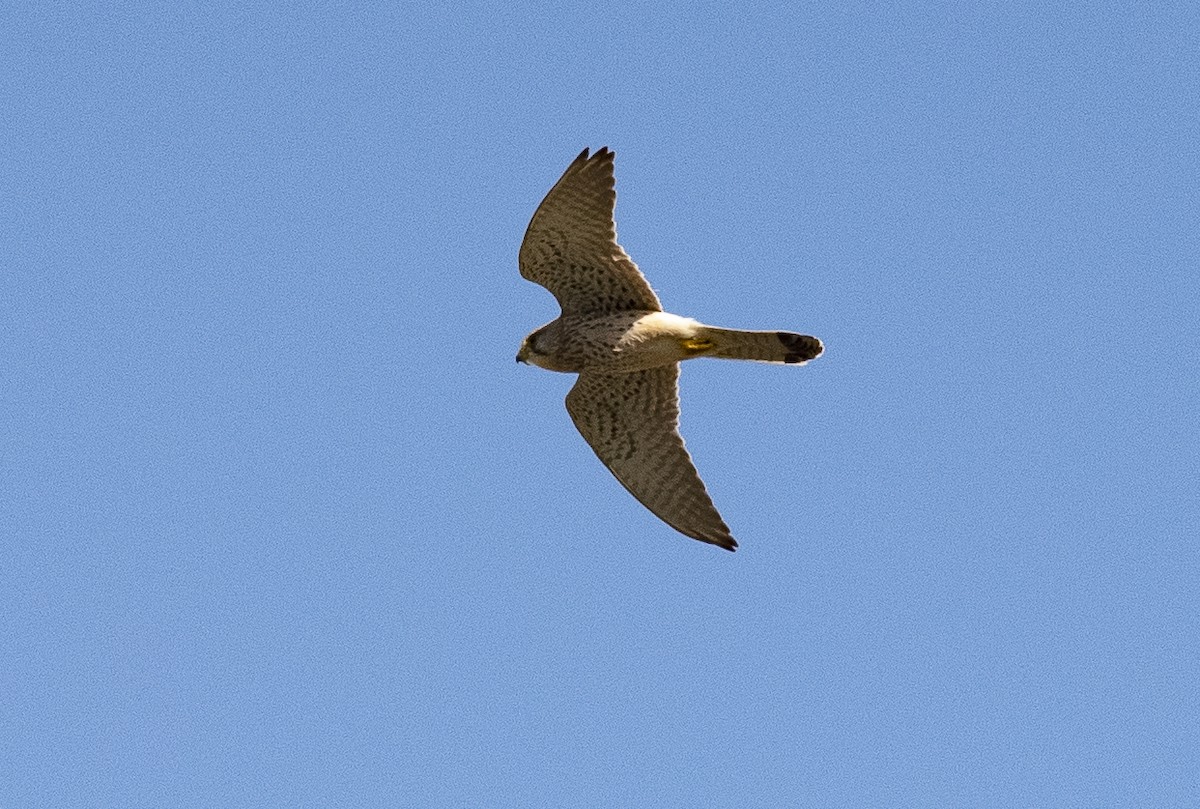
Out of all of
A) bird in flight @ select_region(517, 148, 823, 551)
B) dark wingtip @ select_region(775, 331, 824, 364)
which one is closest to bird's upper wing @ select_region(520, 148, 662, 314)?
bird in flight @ select_region(517, 148, 823, 551)

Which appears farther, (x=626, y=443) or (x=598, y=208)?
(x=626, y=443)

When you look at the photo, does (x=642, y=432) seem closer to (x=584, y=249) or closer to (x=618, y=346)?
(x=618, y=346)

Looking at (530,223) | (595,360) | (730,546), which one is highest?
(530,223)

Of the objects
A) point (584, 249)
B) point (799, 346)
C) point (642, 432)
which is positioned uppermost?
point (584, 249)

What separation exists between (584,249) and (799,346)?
135cm

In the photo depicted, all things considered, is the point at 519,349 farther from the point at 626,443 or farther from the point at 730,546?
the point at 730,546

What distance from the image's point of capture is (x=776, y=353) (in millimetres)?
10867

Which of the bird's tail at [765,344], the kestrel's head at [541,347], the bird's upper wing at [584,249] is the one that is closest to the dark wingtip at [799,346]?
the bird's tail at [765,344]

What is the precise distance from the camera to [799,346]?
10.8 metres

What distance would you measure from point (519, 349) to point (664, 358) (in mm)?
972

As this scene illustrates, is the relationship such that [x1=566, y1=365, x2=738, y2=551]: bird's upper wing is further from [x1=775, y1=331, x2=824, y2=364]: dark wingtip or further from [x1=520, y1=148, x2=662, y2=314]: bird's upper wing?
[x1=775, y1=331, x2=824, y2=364]: dark wingtip

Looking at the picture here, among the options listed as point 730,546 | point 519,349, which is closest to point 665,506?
point 730,546

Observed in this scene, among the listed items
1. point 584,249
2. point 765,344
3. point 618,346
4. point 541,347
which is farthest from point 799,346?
point 541,347

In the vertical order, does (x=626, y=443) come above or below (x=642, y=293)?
below
